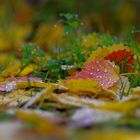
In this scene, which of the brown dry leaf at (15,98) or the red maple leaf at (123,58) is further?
the red maple leaf at (123,58)

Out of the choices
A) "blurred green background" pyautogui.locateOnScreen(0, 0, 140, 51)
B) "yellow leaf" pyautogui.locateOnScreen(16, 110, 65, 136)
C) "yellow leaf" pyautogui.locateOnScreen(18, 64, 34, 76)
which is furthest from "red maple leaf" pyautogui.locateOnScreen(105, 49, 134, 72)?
"blurred green background" pyautogui.locateOnScreen(0, 0, 140, 51)

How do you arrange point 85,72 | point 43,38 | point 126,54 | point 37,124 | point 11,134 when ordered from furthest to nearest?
point 43,38 → point 126,54 → point 85,72 → point 37,124 → point 11,134

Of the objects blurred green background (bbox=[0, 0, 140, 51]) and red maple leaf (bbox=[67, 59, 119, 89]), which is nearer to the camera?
red maple leaf (bbox=[67, 59, 119, 89])

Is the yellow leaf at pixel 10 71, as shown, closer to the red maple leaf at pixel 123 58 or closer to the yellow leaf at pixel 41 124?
the red maple leaf at pixel 123 58

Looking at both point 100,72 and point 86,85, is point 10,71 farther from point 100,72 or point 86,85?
point 86,85

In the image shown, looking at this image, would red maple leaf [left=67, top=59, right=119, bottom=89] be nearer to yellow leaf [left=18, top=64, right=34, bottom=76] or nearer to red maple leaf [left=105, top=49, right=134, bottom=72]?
red maple leaf [left=105, top=49, right=134, bottom=72]

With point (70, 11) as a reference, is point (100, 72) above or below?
above

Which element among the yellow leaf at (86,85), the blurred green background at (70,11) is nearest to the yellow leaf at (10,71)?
the yellow leaf at (86,85)

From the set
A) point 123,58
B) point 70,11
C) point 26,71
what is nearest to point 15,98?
point 26,71

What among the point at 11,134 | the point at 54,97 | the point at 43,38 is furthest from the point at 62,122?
the point at 43,38

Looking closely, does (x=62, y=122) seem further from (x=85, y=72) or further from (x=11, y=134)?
(x=85, y=72)

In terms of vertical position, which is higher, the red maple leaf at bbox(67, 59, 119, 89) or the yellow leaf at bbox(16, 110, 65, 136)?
the yellow leaf at bbox(16, 110, 65, 136)
